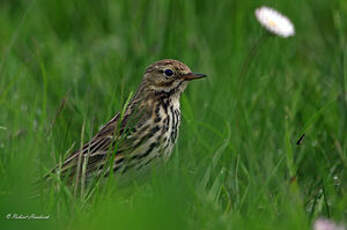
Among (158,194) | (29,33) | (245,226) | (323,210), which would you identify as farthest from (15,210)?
(29,33)

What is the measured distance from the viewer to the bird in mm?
4707

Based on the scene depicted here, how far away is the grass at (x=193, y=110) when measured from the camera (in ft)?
12.8

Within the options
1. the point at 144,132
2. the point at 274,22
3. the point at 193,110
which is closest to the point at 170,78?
the point at 144,132

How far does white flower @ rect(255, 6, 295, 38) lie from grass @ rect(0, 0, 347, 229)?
0.40m

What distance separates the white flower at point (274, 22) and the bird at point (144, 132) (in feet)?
2.74

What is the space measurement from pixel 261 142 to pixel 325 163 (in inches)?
20.0

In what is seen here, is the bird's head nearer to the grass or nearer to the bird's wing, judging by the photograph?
the grass

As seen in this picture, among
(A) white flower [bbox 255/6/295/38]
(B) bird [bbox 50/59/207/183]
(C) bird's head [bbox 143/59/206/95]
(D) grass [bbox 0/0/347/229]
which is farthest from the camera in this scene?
(A) white flower [bbox 255/6/295/38]

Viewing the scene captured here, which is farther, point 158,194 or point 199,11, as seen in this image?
point 199,11

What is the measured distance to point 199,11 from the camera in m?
8.23

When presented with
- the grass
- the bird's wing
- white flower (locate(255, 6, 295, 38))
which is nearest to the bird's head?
the grass

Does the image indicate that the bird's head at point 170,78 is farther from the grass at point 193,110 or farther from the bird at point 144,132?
the grass at point 193,110

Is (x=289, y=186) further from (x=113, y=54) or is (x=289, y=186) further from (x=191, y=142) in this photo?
(x=113, y=54)

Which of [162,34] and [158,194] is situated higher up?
[162,34]
